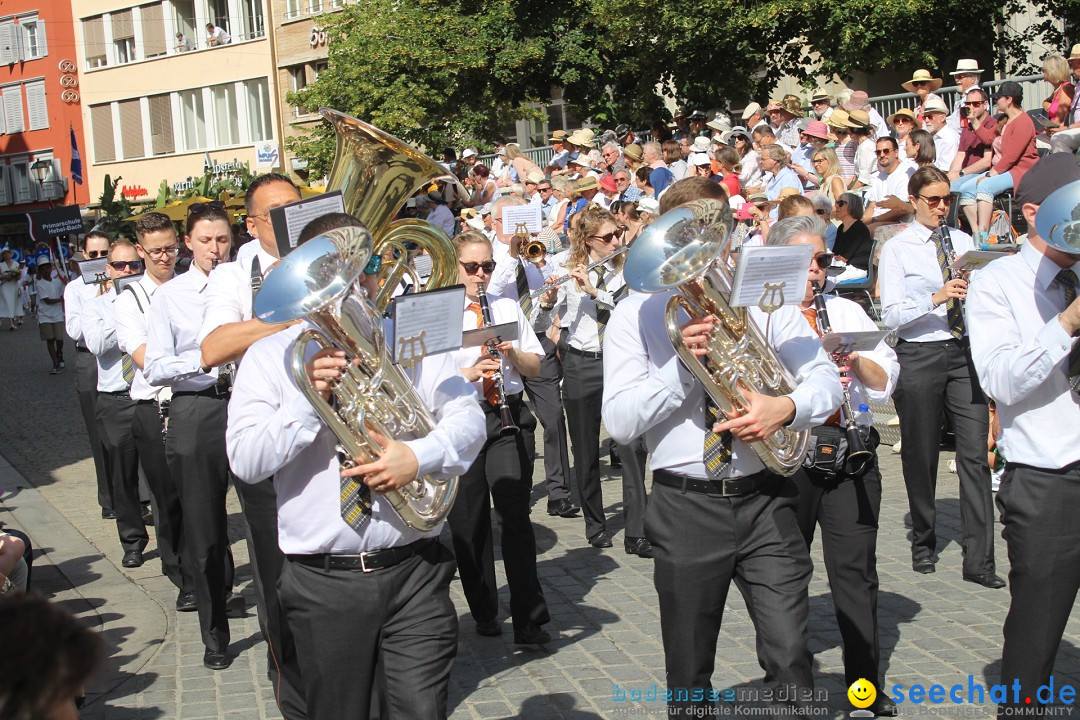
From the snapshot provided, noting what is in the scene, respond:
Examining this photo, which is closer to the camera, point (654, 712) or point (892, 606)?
point (654, 712)

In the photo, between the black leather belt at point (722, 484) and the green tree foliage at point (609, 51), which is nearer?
the black leather belt at point (722, 484)

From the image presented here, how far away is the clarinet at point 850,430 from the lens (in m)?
4.86

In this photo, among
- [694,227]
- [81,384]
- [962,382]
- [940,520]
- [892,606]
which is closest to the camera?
[694,227]

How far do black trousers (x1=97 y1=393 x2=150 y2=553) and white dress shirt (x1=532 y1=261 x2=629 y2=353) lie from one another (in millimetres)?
2927

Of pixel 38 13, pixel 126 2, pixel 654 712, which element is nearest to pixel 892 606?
pixel 654 712

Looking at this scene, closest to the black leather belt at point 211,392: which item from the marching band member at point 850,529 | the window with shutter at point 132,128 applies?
the marching band member at point 850,529

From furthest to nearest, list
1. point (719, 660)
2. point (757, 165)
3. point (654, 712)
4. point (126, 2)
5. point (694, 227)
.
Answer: point (126, 2) < point (757, 165) < point (719, 660) < point (654, 712) < point (694, 227)

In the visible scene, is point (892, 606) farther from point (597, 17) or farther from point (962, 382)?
point (597, 17)

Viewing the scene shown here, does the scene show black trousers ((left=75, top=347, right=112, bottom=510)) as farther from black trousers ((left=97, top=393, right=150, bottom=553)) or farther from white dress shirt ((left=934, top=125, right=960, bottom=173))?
white dress shirt ((left=934, top=125, right=960, bottom=173))

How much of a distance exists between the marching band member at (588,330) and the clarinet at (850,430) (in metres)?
3.28

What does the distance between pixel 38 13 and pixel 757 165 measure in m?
44.8

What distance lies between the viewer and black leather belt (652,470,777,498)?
4.08 m

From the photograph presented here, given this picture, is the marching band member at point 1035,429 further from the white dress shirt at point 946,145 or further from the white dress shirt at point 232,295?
the white dress shirt at point 946,145

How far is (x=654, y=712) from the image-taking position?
5223mm
